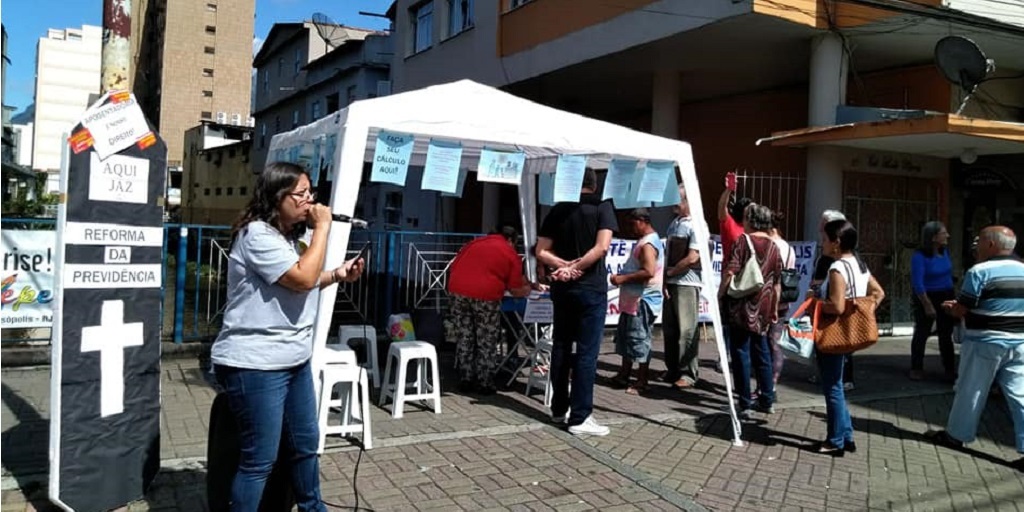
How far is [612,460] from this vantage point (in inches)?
199

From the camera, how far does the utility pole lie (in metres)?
4.29

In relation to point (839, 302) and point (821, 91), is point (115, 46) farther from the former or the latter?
point (821, 91)

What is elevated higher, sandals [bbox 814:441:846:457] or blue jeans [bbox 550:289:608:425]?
blue jeans [bbox 550:289:608:425]

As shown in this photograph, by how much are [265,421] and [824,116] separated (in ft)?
33.9

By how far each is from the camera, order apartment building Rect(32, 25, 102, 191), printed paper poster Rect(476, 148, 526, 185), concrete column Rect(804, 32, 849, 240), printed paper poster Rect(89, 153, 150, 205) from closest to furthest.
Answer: printed paper poster Rect(89, 153, 150, 205), printed paper poster Rect(476, 148, 526, 185), concrete column Rect(804, 32, 849, 240), apartment building Rect(32, 25, 102, 191)

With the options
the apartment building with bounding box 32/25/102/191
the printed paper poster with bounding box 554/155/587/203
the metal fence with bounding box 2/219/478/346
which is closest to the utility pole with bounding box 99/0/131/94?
the printed paper poster with bounding box 554/155/587/203

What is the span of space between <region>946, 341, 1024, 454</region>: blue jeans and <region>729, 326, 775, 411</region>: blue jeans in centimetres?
135

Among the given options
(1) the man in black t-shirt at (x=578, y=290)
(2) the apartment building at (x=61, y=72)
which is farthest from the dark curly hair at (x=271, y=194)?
(2) the apartment building at (x=61, y=72)

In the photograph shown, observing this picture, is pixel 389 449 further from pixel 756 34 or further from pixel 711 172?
pixel 711 172

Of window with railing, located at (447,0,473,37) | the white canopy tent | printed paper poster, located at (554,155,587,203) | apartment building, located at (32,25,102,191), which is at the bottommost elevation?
printed paper poster, located at (554,155,587,203)

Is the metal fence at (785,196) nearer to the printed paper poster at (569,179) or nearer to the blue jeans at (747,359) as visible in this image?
the blue jeans at (747,359)

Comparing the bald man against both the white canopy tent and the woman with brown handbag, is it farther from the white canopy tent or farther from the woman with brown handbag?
the white canopy tent

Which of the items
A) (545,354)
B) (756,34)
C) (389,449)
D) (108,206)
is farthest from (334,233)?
(756,34)

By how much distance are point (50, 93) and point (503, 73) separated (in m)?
86.5
